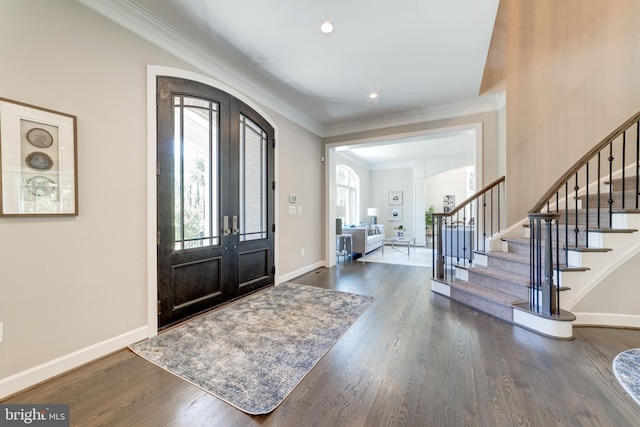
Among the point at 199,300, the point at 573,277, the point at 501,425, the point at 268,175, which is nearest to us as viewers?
the point at 501,425

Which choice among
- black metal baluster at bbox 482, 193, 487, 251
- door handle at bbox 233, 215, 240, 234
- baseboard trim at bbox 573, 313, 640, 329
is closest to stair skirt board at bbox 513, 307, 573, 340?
baseboard trim at bbox 573, 313, 640, 329

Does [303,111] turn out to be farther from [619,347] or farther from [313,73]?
[619,347]

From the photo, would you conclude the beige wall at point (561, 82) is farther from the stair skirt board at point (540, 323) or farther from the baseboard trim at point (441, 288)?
the stair skirt board at point (540, 323)

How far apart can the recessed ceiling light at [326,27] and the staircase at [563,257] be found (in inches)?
101

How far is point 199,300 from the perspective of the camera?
2.90 metres

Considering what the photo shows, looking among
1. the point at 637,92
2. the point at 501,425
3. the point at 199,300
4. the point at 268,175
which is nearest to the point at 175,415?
the point at 199,300

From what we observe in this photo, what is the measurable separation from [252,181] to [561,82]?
→ 4.64m

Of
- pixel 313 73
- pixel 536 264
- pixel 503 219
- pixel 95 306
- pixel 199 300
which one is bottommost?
pixel 199 300

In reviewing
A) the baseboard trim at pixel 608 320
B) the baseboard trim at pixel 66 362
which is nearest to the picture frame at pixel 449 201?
the baseboard trim at pixel 608 320

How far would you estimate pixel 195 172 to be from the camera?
2.87 metres

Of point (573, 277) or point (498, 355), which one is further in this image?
point (573, 277)

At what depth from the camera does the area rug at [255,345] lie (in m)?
1.73

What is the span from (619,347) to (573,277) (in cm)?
63

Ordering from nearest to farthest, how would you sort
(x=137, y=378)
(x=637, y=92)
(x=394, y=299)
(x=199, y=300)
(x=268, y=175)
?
(x=137, y=378) → (x=199, y=300) → (x=637, y=92) → (x=394, y=299) → (x=268, y=175)
